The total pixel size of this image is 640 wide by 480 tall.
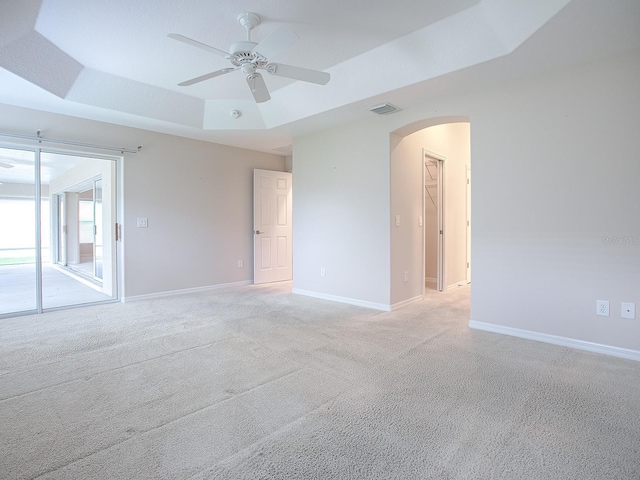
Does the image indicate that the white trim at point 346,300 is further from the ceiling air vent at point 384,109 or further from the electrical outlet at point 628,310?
the ceiling air vent at point 384,109

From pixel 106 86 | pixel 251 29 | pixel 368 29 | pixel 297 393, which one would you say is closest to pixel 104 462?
pixel 297 393

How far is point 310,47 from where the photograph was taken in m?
3.22

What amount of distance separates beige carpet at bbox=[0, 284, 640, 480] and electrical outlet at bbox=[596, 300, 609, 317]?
1.12 ft

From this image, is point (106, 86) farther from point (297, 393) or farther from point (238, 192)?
point (297, 393)

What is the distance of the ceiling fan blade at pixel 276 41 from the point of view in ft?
7.26

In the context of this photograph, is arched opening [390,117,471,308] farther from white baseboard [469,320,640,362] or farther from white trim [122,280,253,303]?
white trim [122,280,253,303]

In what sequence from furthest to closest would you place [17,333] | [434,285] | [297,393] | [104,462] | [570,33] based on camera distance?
1. [434,285]
2. [17,333]
3. [570,33]
4. [297,393]
5. [104,462]

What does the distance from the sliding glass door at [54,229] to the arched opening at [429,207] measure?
3881mm

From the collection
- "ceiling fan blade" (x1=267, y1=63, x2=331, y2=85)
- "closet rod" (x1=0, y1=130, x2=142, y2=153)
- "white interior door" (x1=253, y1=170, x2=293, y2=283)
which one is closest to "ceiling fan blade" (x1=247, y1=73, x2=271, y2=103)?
"ceiling fan blade" (x1=267, y1=63, x2=331, y2=85)

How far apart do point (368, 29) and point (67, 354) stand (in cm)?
367

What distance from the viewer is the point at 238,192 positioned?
599 cm

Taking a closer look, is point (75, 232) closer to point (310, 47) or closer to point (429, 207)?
point (310, 47)

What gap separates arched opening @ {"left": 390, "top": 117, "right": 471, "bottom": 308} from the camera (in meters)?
4.30

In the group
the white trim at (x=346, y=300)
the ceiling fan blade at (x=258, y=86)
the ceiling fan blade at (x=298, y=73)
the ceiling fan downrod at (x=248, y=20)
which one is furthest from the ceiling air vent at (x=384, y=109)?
the white trim at (x=346, y=300)
